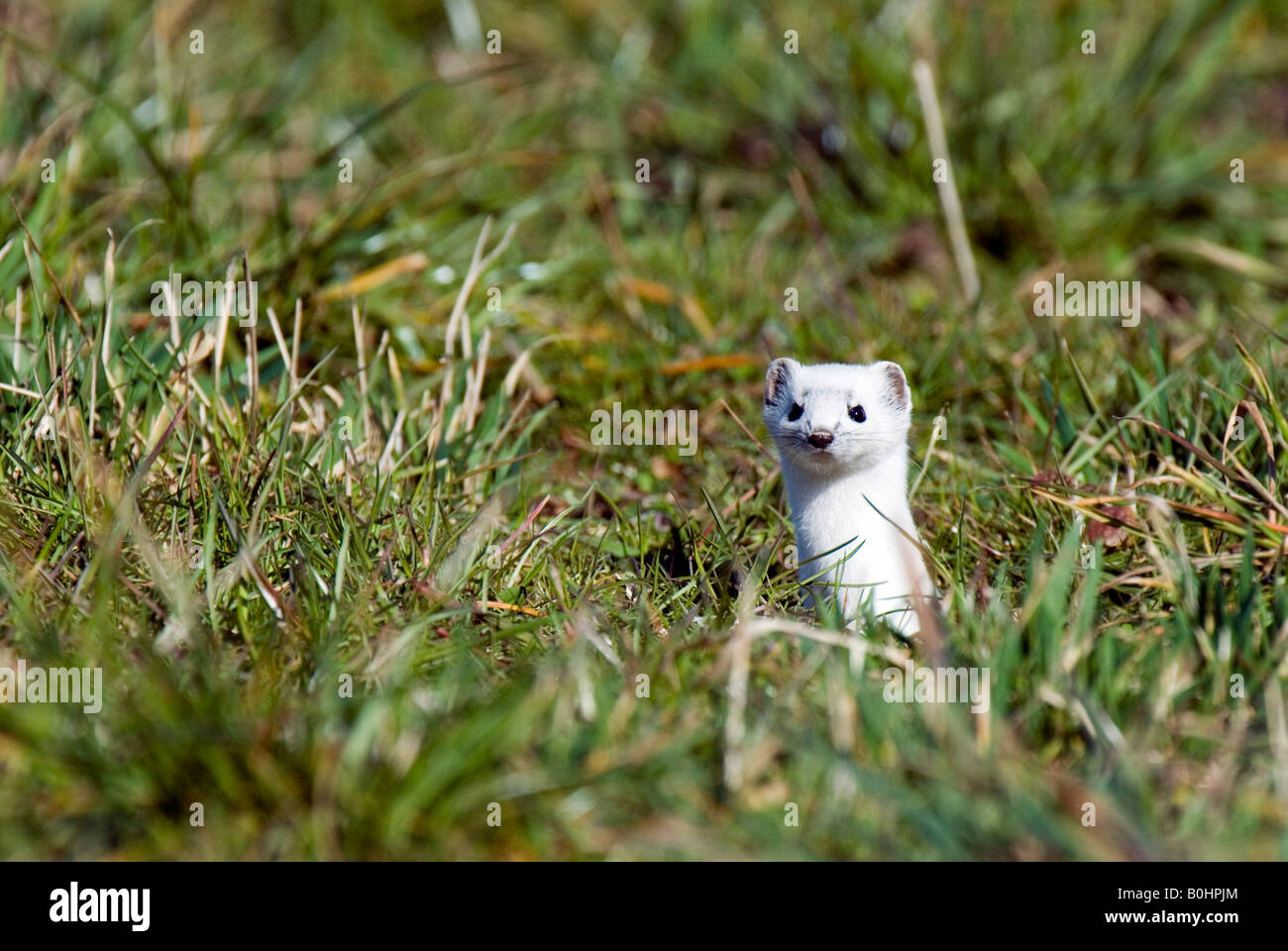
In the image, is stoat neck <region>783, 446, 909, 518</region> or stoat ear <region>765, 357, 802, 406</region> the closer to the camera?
stoat neck <region>783, 446, 909, 518</region>

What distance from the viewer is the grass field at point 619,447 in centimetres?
311

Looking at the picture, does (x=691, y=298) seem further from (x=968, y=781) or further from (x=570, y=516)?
(x=968, y=781)

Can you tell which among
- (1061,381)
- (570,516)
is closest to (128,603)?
(570,516)

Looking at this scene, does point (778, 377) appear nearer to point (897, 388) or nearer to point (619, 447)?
point (897, 388)

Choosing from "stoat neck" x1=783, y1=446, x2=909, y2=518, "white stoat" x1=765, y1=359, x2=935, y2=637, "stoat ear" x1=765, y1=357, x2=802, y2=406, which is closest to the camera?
"white stoat" x1=765, y1=359, x2=935, y2=637

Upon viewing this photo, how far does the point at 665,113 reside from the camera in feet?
24.7

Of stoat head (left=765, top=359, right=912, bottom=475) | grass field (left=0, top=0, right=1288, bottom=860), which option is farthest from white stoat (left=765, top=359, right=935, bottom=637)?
grass field (left=0, top=0, right=1288, bottom=860)

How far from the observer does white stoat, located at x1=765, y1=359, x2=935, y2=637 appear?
4.20 meters

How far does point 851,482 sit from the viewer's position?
14.2 ft

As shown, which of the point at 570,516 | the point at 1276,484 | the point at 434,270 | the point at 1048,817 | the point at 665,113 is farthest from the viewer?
the point at 665,113

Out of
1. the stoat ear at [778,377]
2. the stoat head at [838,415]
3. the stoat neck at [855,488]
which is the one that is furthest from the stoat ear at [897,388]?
the stoat ear at [778,377]

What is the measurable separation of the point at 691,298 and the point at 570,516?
1.39 meters

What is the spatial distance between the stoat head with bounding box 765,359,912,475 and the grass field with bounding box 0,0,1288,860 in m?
0.33

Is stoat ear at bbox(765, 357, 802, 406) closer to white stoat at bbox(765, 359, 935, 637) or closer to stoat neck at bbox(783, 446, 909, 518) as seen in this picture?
white stoat at bbox(765, 359, 935, 637)
